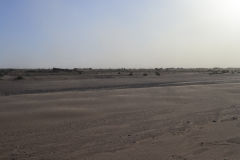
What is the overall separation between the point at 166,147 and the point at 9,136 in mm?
4463

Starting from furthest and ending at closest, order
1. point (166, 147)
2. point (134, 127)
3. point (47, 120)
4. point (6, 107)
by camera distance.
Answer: point (6, 107) < point (47, 120) < point (134, 127) < point (166, 147)

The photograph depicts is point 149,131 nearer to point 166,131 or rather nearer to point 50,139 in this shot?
point 166,131

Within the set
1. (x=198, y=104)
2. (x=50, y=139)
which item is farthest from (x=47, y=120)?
(x=198, y=104)

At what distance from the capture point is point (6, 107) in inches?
635

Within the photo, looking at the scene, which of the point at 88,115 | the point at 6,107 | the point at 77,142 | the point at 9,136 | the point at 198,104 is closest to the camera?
the point at 77,142

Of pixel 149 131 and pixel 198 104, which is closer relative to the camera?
pixel 149 131

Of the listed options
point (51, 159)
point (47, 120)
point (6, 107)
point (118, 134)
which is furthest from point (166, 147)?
point (6, 107)

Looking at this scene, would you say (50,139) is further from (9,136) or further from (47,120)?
(47,120)

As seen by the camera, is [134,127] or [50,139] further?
[134,127]

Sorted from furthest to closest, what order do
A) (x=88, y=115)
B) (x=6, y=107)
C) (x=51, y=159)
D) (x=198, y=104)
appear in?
(x=198, y=104) < (x=6, y=107) < (x=88, y=115) < (x=51, y=159)

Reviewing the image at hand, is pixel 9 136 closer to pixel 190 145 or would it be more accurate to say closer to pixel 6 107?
pixel 190 145

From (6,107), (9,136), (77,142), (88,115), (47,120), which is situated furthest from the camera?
(6,107)

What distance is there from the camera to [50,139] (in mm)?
9977

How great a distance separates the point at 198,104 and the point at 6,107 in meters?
9.15
